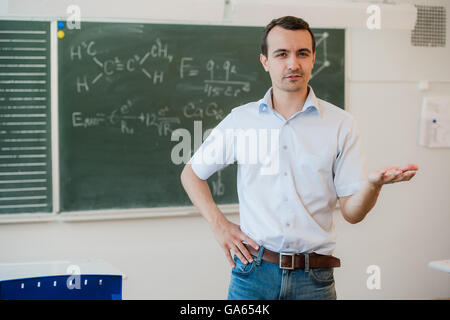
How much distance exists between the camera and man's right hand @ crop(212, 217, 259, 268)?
1615mm

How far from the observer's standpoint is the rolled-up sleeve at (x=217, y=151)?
1784 millimetres

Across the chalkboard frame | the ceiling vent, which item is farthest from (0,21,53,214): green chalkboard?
the ceiling vent

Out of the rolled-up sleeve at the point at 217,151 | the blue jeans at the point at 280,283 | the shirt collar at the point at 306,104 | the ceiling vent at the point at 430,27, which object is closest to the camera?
the blue jeans at the point at 280,283

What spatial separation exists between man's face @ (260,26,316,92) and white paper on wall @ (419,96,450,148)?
7.37 ft

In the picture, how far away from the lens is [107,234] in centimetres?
310

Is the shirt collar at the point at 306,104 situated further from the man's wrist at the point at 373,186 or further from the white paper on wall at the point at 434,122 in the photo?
the white paper on wall at the point at 434,122

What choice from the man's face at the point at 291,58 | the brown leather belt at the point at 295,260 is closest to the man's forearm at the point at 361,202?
the brown leather belt at the point at 295,260

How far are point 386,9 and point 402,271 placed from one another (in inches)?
75.1

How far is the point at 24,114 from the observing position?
294cm

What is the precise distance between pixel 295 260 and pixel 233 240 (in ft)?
0.73

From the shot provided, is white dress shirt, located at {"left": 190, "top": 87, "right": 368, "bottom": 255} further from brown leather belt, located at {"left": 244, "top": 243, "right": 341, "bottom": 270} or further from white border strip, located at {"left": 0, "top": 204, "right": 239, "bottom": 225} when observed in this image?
white border strip, located at {"left": 0, "top": 204, "right": 239, "bottom": 225}

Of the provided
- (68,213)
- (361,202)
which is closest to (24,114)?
(68,213)

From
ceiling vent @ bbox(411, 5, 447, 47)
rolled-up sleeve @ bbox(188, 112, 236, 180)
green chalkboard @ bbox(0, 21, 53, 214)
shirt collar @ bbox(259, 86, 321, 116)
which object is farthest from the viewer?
ceiling vent @ bbox(411, 5, 447, 47)

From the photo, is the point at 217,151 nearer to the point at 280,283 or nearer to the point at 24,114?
the point at 280,283
